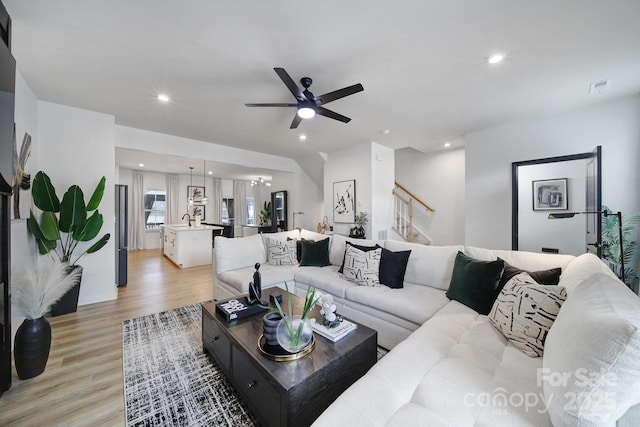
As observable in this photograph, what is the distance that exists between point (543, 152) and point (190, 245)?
258 inches

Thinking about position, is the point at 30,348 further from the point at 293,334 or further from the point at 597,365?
the point at 597,365

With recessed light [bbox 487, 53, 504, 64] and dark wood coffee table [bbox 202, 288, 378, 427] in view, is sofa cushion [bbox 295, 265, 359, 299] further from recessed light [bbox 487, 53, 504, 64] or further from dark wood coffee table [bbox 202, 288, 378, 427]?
recessed light [bbox 487, 53, 504, 64]

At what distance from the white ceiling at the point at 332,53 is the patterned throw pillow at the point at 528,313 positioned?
1841mm

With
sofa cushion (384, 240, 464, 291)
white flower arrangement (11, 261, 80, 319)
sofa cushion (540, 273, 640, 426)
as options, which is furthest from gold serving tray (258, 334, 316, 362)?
white flower arrangement (11, 261, 80, 319)

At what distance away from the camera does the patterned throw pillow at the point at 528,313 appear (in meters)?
1.32

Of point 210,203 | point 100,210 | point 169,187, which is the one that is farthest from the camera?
point 210,203

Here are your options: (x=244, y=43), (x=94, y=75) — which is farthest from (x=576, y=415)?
(x=94, y=75)

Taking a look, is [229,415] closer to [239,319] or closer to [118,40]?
[239,319]

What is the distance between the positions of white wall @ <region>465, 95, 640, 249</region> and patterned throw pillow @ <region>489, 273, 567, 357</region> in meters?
2.62

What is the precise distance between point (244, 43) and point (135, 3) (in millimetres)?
699

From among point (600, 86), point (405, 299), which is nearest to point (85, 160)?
point (405, 299)

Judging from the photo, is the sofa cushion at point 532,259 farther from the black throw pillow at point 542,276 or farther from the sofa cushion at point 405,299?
the sofa cushion at point 405,299

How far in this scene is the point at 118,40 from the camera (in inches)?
74.6

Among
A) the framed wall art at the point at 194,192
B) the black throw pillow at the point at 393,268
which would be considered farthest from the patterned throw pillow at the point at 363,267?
the framed wall art at the point at 194,192
